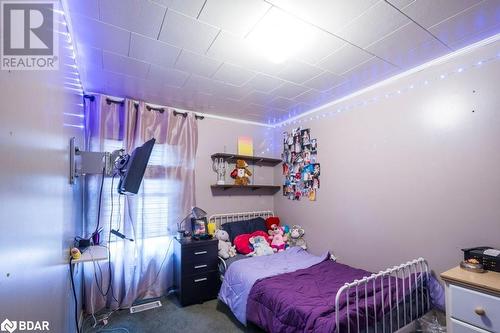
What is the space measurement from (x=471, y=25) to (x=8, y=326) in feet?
9.60

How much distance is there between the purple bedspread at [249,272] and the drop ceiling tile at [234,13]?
7.26ft

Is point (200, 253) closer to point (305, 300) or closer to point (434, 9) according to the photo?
point (305, 300)

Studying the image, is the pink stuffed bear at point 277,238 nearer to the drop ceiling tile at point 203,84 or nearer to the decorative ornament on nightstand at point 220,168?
the decorative ornament on nightstand at point 220,168

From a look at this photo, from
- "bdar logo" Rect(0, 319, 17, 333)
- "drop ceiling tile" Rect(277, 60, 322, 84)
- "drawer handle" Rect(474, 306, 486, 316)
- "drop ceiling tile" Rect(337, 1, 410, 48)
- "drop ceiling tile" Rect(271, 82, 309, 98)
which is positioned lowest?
"drawer handle" Rect(474, 306, 486, 316)

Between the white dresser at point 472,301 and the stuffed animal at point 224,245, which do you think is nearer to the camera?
the white dresser at point 472,301

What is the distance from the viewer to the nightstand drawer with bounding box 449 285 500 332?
1.40 m

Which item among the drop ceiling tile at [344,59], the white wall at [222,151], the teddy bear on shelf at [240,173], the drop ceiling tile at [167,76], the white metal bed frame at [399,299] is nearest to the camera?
the white metal bed frame at [399,299]

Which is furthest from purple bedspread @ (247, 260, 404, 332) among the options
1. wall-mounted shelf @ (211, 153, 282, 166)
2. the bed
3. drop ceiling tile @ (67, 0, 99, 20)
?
drop ceiling tile @ (67, 0, 99, 20)

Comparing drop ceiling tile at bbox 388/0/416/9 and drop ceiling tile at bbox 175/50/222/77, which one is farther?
drop ceiling tile at bbox 175/50/222/77

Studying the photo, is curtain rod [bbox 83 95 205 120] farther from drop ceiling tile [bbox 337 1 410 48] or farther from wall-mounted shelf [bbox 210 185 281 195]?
drop ceiling tile [bbox 337 1 410 48]

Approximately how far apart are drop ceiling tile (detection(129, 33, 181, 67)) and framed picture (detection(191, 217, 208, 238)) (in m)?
1.92

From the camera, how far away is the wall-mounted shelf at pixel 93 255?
1736 millimetres

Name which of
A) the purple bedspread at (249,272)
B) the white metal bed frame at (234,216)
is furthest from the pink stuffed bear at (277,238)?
the white metal bed frame at (234,216)

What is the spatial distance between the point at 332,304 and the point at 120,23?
2561mm
